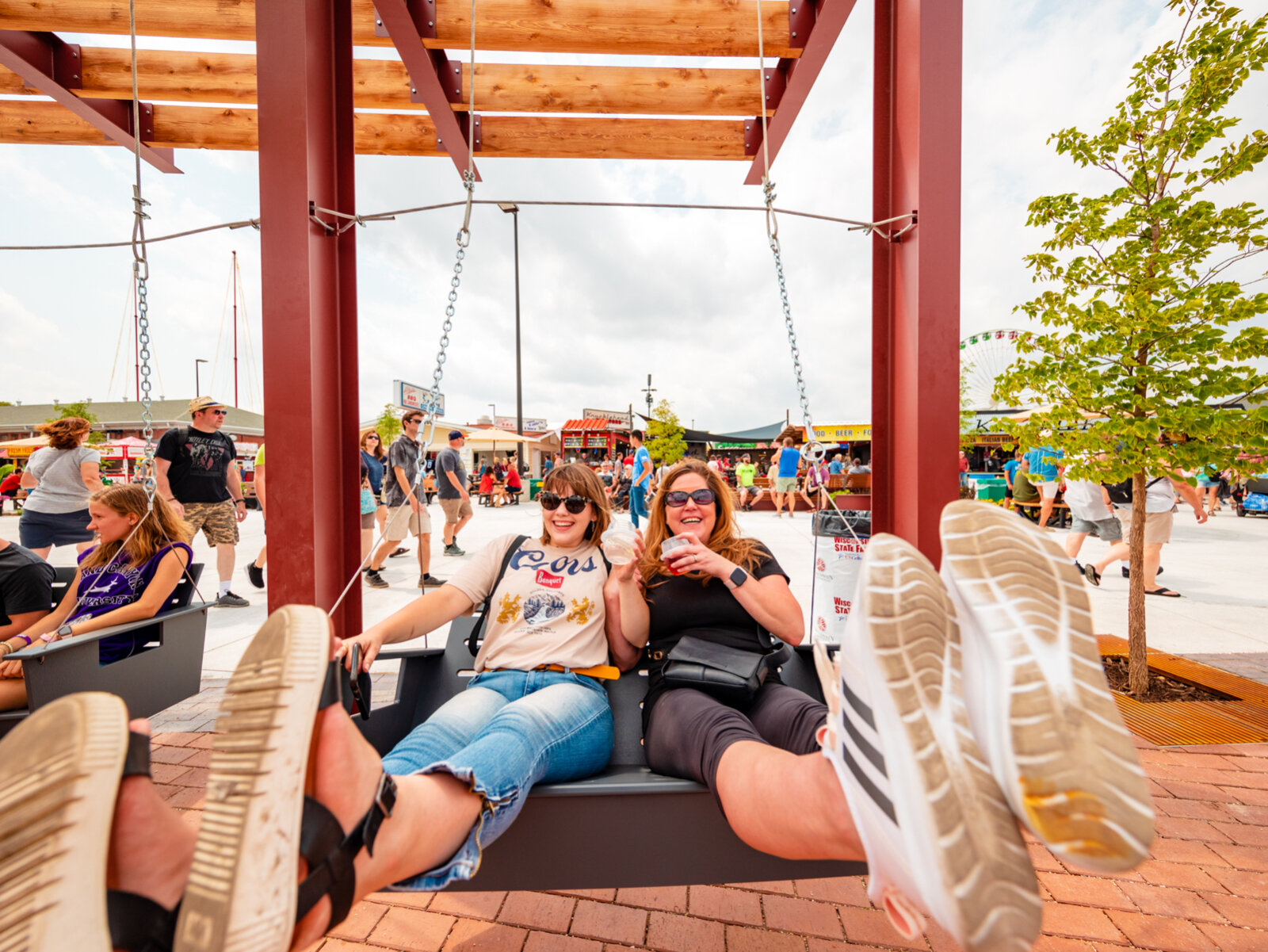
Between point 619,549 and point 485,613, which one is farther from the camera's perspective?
point 485,613

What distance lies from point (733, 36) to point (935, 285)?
1748 mm

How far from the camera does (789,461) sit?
31.3 ft

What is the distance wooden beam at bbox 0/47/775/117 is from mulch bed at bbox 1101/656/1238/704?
3.54 meters

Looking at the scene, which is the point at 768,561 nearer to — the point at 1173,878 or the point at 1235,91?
the point at 1173,878

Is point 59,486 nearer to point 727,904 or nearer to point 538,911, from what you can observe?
point 538,911

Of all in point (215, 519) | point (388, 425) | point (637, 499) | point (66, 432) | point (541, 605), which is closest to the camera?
point (541, 605)

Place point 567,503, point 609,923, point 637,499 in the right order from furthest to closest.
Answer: point 637,499
point 567,503
point 609,923

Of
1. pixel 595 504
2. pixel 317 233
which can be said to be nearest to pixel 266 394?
pixel 317 233

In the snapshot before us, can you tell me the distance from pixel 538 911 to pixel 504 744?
0.65 m

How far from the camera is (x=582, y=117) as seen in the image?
3330mm

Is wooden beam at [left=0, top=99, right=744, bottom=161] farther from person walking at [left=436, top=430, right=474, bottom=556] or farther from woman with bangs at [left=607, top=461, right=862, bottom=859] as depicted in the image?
person walking at [left=436, top=430, right=474, bottom=556]

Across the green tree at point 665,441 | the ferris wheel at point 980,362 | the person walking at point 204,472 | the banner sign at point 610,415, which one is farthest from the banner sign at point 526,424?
the person walking at point 204,472

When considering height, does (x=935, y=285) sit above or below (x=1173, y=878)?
above

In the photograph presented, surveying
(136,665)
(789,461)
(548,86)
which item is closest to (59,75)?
(548,86)
